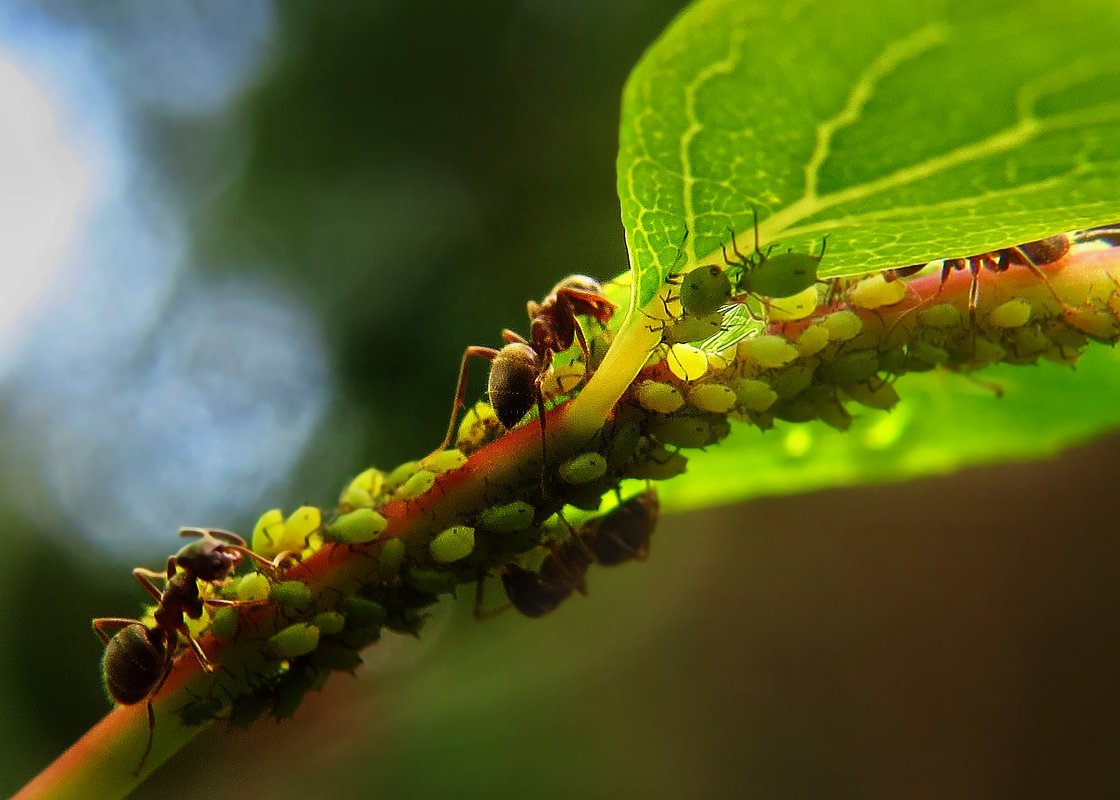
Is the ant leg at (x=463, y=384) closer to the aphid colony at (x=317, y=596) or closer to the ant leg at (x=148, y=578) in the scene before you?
the aphid colony at (x=317, y=596)

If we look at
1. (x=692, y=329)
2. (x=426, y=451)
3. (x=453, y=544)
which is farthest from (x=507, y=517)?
(x=426, y=451)

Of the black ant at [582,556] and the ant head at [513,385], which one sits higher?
the ant head at [513,385]

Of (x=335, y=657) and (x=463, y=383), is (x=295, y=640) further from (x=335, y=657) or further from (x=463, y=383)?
(x=463, y=383)

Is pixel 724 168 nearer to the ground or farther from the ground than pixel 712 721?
farther from the ground

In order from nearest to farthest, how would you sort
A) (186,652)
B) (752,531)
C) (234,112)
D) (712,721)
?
(186,652) < (712,721) < (752,531) < (234,112)

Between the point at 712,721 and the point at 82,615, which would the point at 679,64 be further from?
the point at 82,615

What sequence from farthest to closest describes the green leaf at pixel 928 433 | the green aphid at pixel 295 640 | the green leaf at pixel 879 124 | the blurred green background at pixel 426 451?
1. the blurred green background at pixel 426 451
2. the green leaf at pixel 928 433
3. the green aphid at pixel 295 640
4. the green leaf at pixel 879 124

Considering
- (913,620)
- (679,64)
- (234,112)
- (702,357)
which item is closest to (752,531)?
(913,620)

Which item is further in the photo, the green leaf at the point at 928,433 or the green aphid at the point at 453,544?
the green leaf at the point at 928,433

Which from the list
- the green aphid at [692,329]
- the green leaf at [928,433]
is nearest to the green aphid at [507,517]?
the green aphid at [692,329]
